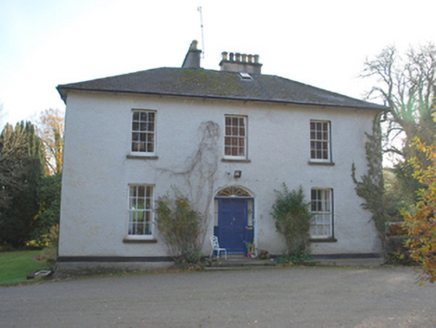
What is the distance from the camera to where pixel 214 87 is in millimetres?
16281

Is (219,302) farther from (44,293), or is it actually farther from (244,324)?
(44,293)

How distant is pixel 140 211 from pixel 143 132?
2.96 m

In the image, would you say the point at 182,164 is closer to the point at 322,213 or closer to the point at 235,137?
the point at 235,137

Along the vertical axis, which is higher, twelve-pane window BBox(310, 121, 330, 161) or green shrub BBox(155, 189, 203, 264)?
twelve-pane window BBox(310, 121, 330, 161)

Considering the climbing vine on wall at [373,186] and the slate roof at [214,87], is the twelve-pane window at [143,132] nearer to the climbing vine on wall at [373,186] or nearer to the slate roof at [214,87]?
the slate roof at [214,87]

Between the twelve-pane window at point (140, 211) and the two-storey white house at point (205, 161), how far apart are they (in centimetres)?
4

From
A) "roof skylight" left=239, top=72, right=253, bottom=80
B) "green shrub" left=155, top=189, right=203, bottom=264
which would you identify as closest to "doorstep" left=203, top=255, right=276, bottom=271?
"green shrub" left=155, top=189, right=203, bottom=264

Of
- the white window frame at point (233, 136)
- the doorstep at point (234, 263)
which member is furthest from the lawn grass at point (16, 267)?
the white window frame at point (233, 136)

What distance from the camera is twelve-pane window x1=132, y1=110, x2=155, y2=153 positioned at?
49.3ft

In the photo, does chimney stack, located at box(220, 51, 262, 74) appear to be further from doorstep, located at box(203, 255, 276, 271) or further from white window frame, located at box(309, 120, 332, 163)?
doorstep, located at box(203, 255, 276, 271)

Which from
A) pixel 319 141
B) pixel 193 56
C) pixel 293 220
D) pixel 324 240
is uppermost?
pixel 193 56

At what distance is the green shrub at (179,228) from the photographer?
47.1 ft

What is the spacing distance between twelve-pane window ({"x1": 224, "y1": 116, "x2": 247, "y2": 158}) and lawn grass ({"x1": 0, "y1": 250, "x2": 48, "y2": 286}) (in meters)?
8.54

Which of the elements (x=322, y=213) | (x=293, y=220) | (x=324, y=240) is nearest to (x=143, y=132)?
(x=293, y=220)
